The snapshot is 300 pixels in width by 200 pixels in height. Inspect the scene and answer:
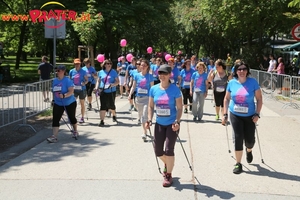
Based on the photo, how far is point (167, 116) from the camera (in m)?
5.38

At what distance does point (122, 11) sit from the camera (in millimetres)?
22328

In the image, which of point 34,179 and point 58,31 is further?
point 58,31

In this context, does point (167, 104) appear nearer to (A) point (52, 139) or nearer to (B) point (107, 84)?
(A) point (52, 139)

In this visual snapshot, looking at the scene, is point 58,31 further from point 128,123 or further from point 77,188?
point 77,188

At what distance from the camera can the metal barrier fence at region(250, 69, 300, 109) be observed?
14567mm

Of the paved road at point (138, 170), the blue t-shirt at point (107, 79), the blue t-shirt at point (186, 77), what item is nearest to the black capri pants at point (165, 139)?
the paved road at point (138, 170)

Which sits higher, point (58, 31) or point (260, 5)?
point (260, 5)

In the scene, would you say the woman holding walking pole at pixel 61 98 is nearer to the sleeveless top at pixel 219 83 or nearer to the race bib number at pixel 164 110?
the race bib number at pixel 164 110

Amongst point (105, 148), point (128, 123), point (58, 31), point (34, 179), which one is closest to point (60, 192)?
point (34, 179)

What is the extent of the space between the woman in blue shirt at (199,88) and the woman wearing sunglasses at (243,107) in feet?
15.6

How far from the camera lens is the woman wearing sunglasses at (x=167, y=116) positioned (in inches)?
209

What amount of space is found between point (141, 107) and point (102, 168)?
8.53 feet

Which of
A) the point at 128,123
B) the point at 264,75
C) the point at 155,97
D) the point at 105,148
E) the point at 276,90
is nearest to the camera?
the point at 155,97

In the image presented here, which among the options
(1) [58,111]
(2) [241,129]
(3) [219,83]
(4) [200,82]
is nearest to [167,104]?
(2) [241,129]
